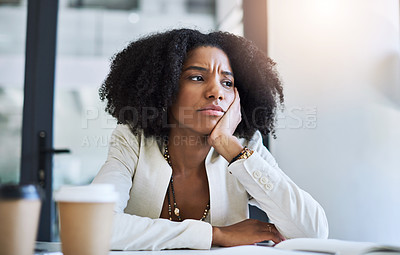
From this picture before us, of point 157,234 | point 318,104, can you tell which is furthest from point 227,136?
point 318,104

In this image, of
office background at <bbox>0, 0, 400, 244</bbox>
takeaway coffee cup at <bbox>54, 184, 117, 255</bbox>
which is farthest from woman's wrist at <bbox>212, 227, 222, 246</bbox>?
office background at <bbox>0, 0, 400, 244</bbox>

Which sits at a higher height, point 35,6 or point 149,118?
point 35,6

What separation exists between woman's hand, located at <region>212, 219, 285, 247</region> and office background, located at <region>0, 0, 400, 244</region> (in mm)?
1085

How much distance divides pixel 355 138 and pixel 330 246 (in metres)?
1.82

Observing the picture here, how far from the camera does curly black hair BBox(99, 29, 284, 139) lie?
69.4 inches

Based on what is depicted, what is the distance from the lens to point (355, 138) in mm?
2514

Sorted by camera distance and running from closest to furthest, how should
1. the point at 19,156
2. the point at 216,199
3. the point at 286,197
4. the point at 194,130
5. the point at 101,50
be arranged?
the point at 286,197 < the point at 216,199 < the point at 194,130 < the point at 19,156 < the point at 101,50

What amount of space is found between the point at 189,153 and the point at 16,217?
1226 mm

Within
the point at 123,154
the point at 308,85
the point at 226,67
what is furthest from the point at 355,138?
the point at 123,154

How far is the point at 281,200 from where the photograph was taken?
1432 mm

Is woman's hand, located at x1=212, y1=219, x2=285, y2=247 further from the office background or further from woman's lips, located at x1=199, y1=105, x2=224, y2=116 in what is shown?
the office background

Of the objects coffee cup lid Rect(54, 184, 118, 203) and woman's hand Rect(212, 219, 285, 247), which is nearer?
coffee cup lid Rect(54, 184, 118, 203)

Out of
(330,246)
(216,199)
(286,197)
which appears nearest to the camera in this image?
(330,246)

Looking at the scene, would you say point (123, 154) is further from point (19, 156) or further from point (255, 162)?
point (19, 156)
